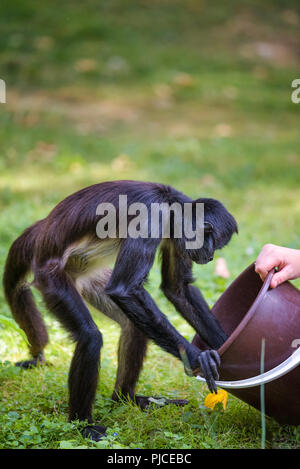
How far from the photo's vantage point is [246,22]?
15.5 m

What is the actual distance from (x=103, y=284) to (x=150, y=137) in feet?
21.6

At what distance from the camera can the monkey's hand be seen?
307 centimetres

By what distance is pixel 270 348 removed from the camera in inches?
118

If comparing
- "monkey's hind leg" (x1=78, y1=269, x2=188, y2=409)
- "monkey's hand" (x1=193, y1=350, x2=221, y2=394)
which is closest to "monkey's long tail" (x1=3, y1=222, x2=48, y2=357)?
"monkey's hind leg" (x1=78, y1=269, x2=188, y2=409)

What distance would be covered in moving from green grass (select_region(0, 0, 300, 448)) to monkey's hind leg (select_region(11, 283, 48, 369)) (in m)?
0.19

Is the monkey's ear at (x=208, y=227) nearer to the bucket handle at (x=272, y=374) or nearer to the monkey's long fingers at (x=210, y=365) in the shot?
the monkey's long fingers at (x=210, y=365)

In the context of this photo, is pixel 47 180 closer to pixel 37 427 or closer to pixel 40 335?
pixel 40 335

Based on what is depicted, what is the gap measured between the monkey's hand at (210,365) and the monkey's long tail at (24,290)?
1.28m

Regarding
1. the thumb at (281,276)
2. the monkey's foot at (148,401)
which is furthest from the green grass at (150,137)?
the thumb at (281,276)

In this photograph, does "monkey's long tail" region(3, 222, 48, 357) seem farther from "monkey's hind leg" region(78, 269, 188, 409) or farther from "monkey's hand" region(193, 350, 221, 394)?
"monkey's hand" region(193, 350, 221, 394)

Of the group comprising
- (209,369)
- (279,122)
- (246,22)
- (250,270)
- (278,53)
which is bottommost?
(209,369)

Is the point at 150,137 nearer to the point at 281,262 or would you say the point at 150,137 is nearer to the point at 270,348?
the point at 281,262

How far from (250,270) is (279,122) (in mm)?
8419

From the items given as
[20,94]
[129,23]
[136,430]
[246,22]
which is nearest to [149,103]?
[20,94]
